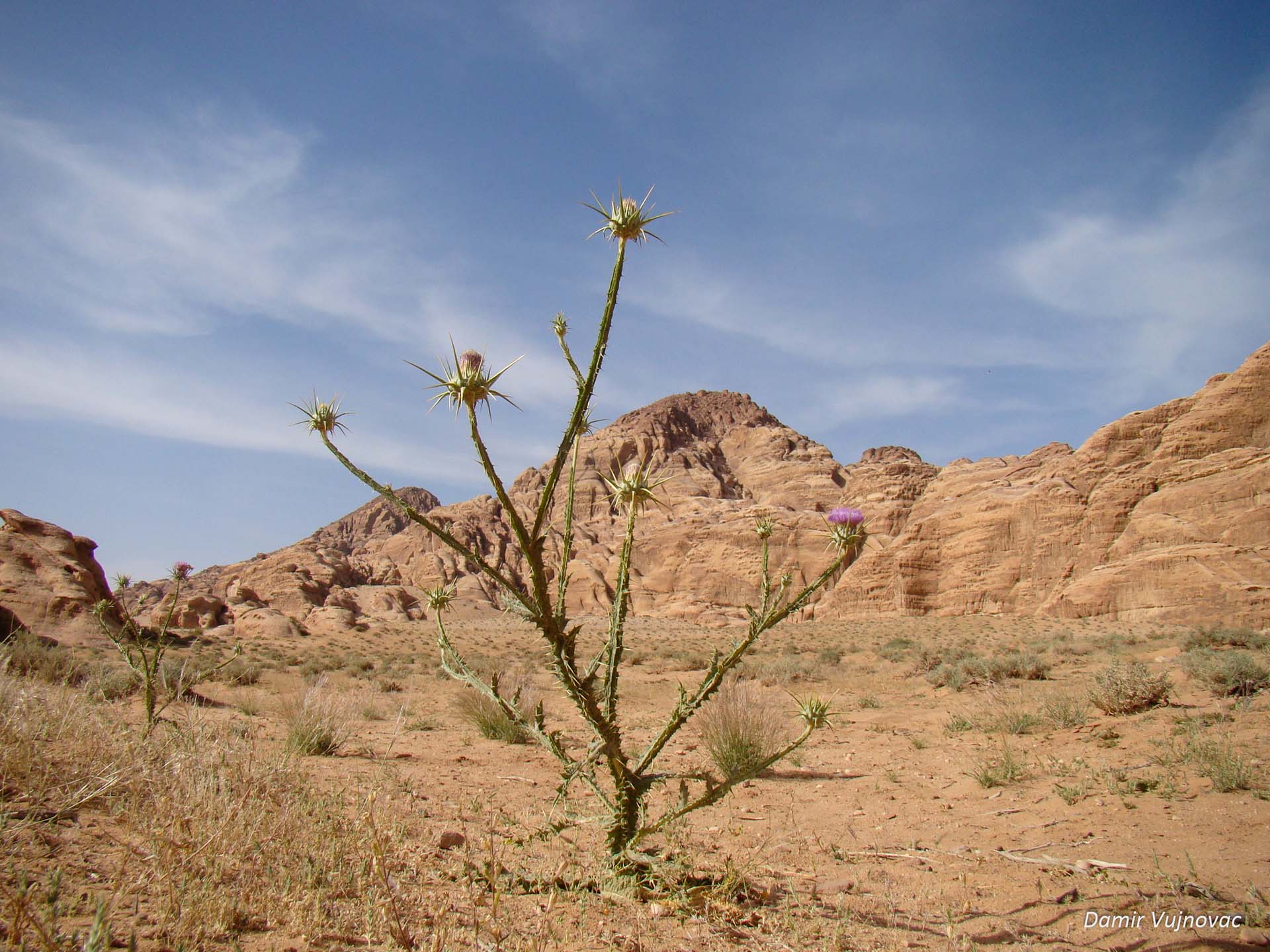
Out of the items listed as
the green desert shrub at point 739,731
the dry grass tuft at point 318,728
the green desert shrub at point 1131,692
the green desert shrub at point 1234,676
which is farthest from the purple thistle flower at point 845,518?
the green desert shrub at point 1234,676

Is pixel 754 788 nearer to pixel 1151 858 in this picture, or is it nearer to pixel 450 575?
pixel 1151 858

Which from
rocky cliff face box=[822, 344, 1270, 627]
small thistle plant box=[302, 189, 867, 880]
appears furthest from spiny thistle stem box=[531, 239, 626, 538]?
rocky cliff face box=[822, 344, 1270, 627]

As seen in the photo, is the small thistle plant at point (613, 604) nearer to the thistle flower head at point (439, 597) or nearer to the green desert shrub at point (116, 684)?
the thistle flower head at point (439, 597)

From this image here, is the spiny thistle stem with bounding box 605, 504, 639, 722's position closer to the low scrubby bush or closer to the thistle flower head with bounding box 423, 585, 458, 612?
the thistle flower head with bounding box 423, 585, 458, 612

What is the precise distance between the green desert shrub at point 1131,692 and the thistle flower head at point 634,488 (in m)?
8.65

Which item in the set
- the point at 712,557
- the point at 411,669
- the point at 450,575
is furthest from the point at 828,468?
the point at 411,669

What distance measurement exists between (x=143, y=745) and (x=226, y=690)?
13141mm

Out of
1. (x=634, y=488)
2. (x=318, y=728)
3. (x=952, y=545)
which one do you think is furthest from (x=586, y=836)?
(x=952, y=545)

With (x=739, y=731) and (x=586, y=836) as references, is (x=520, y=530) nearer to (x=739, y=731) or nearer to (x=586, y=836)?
(x=586, y=836)

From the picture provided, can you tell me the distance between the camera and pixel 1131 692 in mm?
8484

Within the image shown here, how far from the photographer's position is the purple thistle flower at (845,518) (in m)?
4.34

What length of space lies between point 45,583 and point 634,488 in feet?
94.1

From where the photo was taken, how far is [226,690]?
15391mm

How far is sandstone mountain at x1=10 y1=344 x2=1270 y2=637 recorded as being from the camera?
32.9 meters
